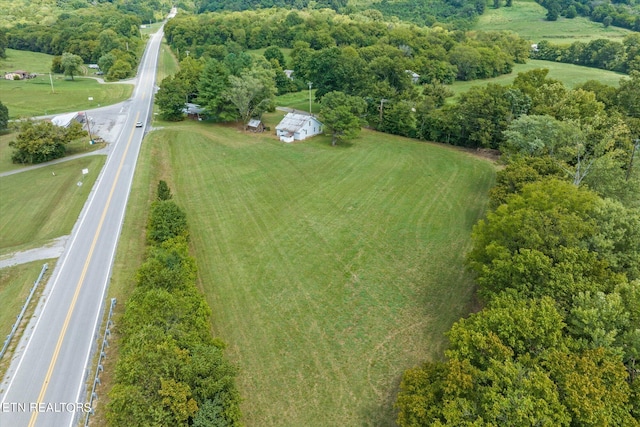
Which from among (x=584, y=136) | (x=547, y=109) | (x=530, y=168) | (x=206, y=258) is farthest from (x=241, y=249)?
(x=547, y=109)

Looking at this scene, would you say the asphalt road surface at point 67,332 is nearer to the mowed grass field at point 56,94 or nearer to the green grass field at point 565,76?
the mowed grass field at point 56,94

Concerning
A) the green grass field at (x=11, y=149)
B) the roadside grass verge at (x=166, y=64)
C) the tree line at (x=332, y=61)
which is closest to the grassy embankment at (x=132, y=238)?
the green grass field at (x=11, y=149)

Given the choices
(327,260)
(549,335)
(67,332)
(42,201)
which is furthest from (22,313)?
(549,335)

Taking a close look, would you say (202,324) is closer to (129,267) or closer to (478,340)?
(129,267)

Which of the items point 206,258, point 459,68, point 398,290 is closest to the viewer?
point 398,290

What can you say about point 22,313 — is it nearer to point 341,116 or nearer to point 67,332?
point 67,332

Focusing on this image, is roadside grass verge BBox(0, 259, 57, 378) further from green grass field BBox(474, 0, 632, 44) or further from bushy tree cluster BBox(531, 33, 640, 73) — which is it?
green grass field BBox(474, 0, 632, 44)
